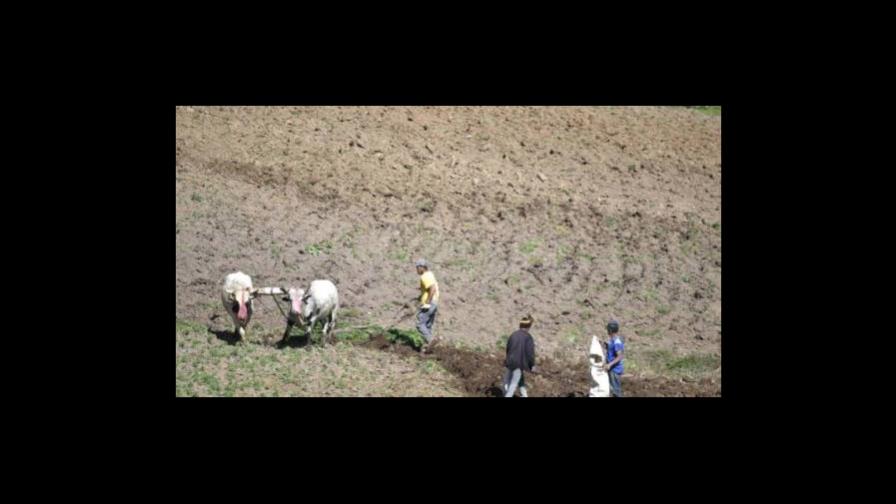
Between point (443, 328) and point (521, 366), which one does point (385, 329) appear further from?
point (521, 366)

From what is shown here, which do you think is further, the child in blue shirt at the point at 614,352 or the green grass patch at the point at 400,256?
the green grass patch at the point at 400,256

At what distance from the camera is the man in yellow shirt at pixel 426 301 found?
19203 millimetres

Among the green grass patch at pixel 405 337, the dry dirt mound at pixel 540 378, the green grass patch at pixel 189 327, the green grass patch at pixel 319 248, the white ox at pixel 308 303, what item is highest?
the green grass patch at pixel 319 248

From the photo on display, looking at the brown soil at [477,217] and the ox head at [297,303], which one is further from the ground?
the brown soil at [477,217]

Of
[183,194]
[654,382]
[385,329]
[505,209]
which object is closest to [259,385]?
A: [385,329]

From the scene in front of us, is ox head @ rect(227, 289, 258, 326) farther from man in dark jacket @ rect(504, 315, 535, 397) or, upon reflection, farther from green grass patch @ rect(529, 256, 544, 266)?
green grass patch @ rect(529, 256, 544, 266)

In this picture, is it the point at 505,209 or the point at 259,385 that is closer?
the point at 259,385

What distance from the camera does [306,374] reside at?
1770 cm

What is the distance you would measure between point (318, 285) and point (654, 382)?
6803 millimetres

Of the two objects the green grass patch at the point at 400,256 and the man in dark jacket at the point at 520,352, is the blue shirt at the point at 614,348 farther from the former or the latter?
the green grass patch at the point at 400,256

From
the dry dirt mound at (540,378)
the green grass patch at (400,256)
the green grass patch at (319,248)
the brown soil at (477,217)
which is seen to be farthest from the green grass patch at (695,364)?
the green grass patch at (319,248)

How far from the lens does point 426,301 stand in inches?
758

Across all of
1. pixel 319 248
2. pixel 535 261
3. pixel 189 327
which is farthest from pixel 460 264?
pixel 189 327

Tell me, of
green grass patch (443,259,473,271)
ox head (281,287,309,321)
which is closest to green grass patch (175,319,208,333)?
ox head (281,287,309,321)
